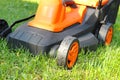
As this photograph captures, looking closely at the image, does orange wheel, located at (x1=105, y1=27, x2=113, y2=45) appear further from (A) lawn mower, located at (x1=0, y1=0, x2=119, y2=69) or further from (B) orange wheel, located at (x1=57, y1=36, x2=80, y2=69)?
(B) orange wheel, located at (x1=57, y1=36, x2=80, y2=69)

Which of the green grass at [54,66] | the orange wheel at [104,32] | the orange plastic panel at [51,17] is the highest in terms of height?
the orange plastic panel at [51,17]

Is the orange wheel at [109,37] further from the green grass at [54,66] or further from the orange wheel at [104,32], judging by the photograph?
the green grass at [54,66]

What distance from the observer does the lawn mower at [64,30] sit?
358cm

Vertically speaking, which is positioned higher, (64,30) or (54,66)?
(64,30)

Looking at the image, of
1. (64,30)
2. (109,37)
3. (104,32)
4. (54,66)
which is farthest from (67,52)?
(109,37)

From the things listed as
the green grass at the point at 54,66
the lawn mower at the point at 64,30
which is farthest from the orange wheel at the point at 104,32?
the green grass at the point at 54,66

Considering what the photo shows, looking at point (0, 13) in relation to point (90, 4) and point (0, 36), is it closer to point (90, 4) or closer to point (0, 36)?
point (0, 36)

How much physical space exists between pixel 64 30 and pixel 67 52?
54 cm

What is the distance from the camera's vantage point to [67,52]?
3.42m

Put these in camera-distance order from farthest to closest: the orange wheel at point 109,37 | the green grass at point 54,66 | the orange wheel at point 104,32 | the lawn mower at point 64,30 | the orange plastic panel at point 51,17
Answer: the orange wheel at point 109,37 < the orange wheel at point 104,32 < the orange plastic panel at point 51,17 < the lawn mower at point 64,30 < the green grass at point 54,66

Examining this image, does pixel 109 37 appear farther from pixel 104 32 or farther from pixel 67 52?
pixel 67 52

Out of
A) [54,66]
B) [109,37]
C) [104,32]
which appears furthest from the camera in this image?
[109,37]

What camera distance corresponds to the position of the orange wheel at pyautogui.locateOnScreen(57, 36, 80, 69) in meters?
3.42

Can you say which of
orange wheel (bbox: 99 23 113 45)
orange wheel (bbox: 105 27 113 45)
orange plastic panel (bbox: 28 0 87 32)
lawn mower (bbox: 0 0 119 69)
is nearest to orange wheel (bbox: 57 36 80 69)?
lawn mower (bbox: 0 0 119 69)
